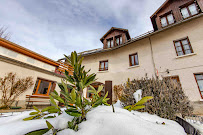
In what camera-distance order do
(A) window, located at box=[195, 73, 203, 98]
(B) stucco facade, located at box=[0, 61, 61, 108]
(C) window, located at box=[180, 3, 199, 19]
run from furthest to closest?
1. (C) window, located at box=[180, 3, 199, 19]
2. (A) window, located at box=[195, 73, 203, 98]
3. (B) stucco facade, located at box=[0, 61, 61, 108]

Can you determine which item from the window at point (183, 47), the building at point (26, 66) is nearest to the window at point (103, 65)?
the building at point (26, 66)

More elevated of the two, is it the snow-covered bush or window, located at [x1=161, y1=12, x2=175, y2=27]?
window, located at [x1=161, y1=12, x2=175, y2=27]

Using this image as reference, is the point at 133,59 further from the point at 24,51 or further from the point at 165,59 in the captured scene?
the point at 24,51

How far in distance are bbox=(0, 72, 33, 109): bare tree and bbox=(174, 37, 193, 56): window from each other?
11893 mm

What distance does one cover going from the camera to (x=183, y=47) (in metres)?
7.28

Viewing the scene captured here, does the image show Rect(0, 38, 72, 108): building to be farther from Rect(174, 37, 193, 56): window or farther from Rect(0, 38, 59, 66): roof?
Rect(174, 37, 193, 56): window

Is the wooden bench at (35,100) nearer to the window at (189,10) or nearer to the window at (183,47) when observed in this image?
the window at (183,47)

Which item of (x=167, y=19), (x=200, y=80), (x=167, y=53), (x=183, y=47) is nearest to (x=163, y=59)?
(x=167, y=53)

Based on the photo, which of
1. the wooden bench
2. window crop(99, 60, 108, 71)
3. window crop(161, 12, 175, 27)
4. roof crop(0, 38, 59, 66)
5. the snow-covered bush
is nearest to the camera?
the snow-covered bush

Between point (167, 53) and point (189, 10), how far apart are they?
4.52 metres

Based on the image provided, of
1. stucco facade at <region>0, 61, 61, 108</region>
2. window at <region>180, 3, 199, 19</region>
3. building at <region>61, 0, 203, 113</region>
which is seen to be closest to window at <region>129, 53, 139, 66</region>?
building at <region>61, 0, 203, 113</region>

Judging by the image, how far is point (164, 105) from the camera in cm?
140

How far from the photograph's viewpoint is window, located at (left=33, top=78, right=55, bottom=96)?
739 cm

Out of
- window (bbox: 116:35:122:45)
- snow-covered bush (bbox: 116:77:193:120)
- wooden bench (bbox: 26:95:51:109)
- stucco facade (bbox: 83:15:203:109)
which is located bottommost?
wooden bench (bbox: 26:95:51:109)
